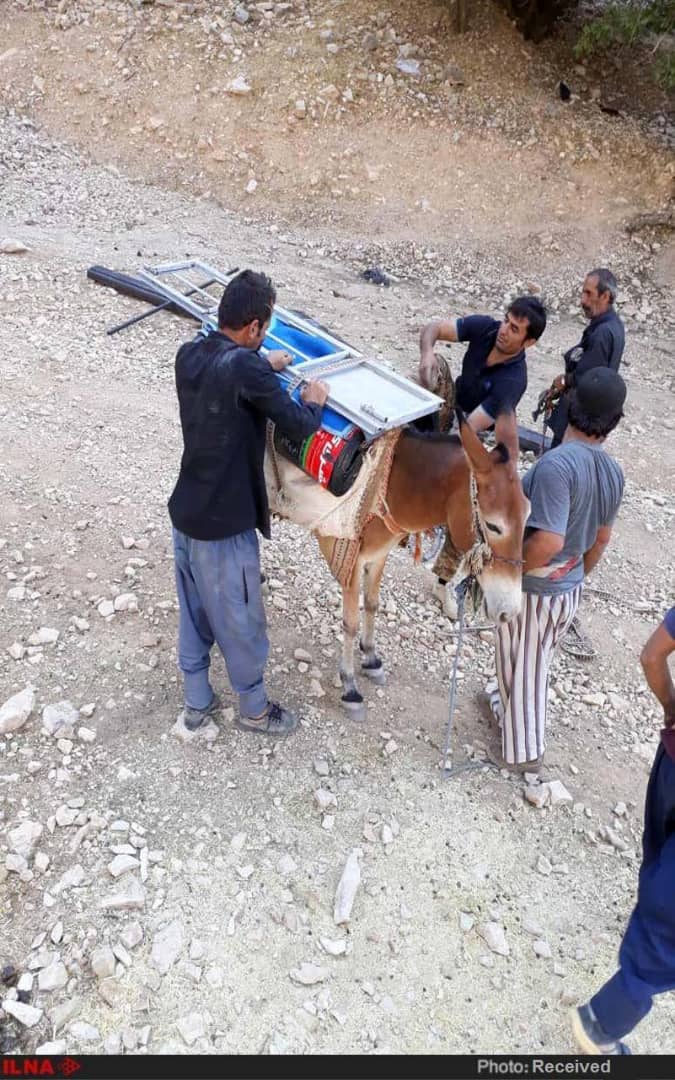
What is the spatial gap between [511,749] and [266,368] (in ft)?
7.40

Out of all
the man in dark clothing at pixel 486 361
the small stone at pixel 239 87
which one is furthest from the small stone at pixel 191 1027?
the small stone at pixel 239 87

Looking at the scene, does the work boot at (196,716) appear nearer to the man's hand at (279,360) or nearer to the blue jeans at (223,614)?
the blue jeans at (223,614)

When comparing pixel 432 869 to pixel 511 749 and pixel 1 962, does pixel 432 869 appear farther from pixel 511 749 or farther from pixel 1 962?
pixel 1 962

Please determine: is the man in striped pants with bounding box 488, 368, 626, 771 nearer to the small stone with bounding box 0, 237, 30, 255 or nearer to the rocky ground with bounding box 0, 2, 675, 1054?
the rocky ground with bounding box 0, 2, 675, 1054

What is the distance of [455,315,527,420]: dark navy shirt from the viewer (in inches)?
169

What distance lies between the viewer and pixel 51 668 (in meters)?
4.11

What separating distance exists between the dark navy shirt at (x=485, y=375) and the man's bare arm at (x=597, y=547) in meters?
1.02

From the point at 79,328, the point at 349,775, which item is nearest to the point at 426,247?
the point at 79,328

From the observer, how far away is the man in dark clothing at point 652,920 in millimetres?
2523

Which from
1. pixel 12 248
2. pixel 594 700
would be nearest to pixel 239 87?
pixel 12 248

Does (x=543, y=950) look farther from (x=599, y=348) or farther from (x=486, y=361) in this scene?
(x=599, y=348)

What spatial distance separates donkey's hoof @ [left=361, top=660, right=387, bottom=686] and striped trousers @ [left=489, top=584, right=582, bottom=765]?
0.72m

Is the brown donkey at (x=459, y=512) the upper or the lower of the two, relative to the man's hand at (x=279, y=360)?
lower

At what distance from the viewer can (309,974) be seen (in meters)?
3.04
